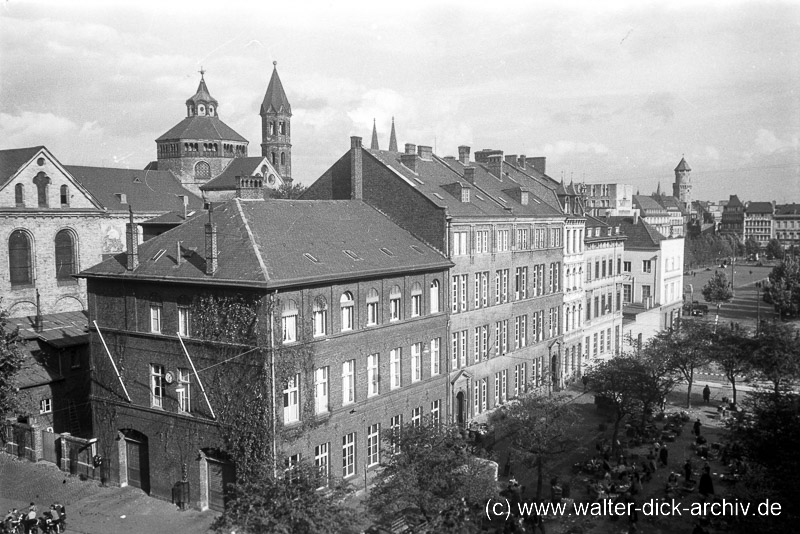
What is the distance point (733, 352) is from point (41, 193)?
172 feet

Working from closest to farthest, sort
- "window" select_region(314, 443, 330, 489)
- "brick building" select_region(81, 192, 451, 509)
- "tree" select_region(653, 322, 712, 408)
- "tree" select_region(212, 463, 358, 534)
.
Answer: "tree" select_region(212, 463, 358, 534), "brick building" select_region(81, 192, 451, 509), "window" select_region(314, 443, 330, 489), "tree" select_region(653, 322, 712, 408)

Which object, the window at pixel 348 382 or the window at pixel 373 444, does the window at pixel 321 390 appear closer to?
the window at pixel 348 382

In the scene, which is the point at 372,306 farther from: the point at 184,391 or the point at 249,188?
the point at 249,188

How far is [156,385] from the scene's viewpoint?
3347cm

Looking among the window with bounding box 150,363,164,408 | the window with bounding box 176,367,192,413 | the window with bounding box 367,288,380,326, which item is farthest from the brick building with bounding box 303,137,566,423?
the window with bounding box 150,363,164,408

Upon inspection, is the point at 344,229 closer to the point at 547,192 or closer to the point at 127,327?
the point at 127,327

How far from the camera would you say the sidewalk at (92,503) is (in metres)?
29.9

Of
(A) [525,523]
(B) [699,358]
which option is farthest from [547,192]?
(A) [525,523]

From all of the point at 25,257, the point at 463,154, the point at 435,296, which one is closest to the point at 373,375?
the point at 435,296

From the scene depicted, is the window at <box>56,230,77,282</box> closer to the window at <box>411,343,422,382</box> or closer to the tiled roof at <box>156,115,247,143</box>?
the window at <box>411,343,422,382</box>

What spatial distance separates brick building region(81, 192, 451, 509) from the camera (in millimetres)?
30312

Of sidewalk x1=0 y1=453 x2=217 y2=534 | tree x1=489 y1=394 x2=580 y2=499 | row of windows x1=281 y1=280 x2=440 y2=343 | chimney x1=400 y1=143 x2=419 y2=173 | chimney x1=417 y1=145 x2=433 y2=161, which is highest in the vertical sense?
chimney x1=417 y1=145 x2=433 y2=161

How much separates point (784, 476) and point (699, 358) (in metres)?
28.5

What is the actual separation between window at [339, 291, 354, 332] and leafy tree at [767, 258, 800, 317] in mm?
76264
